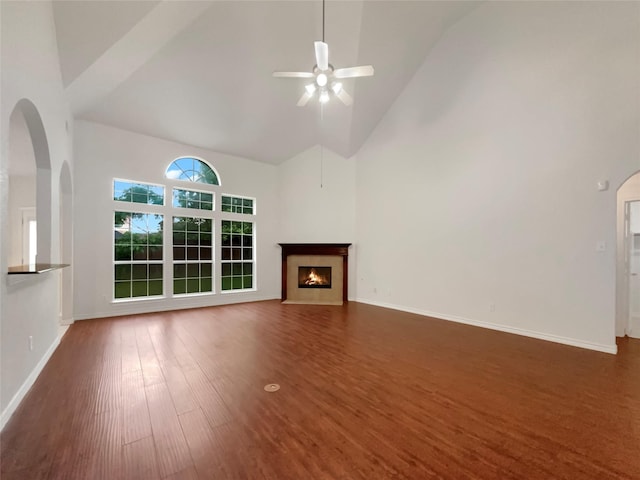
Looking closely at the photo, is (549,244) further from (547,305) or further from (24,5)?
(24,5)

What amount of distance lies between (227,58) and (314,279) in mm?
4820

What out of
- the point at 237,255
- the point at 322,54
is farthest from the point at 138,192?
the point at 322,54

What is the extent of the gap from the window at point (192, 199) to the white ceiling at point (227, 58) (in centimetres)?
106

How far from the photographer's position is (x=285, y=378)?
2.63m

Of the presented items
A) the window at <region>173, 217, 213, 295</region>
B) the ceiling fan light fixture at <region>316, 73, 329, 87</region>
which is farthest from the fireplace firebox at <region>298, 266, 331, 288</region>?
the ceiling fan light fixture at <region>316, 73, 329, 87</region>

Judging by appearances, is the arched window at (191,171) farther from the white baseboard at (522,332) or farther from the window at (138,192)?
the white baseboard at (522,332)

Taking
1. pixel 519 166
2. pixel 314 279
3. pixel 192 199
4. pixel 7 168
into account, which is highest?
pixel 519 166

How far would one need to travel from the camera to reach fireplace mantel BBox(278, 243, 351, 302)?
660 cm

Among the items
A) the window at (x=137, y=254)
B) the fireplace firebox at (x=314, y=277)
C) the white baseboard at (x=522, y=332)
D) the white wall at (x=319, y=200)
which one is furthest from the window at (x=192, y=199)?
the white baseboard at (x=522, y=332)

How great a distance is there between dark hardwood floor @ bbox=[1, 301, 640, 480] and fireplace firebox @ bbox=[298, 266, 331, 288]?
305 cm

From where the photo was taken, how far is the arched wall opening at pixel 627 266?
3.96 meters

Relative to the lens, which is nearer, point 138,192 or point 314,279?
point 138,192

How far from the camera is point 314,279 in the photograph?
689cm

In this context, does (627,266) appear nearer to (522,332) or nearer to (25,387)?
(522,332)
